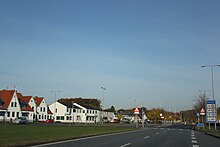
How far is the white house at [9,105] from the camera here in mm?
76113

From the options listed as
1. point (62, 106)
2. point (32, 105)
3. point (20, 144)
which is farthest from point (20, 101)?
point (20, 144)

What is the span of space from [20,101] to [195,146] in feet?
247

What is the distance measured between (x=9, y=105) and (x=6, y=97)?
8.95ft

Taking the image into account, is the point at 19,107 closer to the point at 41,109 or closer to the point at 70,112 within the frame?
the point at 41,109

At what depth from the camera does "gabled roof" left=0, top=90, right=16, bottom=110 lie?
7699cm

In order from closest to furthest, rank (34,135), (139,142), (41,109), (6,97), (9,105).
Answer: (139,142)
(34,135)
(9,105)
(6,97)
(41,109)

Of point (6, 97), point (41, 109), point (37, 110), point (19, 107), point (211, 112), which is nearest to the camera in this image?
point (211, 112)

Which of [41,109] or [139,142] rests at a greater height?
[41,109]

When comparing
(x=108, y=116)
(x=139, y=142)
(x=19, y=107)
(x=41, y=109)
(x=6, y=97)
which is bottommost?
(x=108, y=116)

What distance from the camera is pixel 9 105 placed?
255 feet

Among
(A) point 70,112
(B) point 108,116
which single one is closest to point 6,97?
(A) point 70,112

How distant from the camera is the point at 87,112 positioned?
12544 cm

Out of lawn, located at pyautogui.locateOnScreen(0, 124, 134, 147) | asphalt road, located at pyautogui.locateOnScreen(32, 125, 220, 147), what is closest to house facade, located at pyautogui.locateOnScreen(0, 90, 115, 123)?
lawn, located at pyautogui.locateOnScreen(0, 124, 134, 147)

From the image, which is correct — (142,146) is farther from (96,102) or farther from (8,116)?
(96,102)
